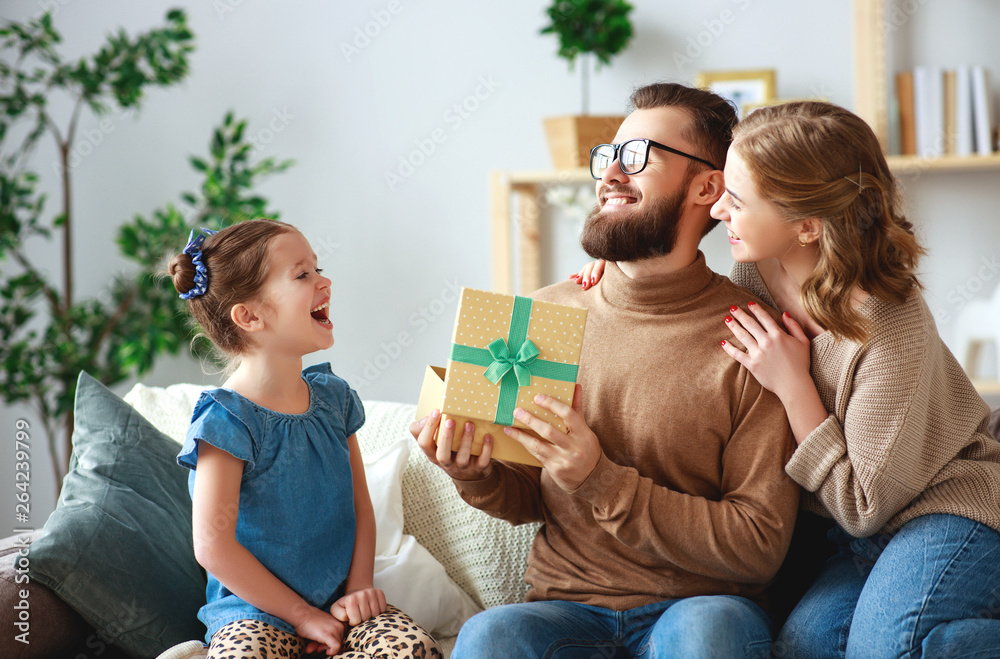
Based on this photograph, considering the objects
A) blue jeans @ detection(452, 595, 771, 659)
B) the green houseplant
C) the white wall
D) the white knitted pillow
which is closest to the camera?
blue jeans @ detection(452, 595, 771, 659)

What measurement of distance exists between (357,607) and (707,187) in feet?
3.24

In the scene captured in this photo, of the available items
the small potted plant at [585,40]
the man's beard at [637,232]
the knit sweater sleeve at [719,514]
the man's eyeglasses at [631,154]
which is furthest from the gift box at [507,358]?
the small potted plant at [585,40]

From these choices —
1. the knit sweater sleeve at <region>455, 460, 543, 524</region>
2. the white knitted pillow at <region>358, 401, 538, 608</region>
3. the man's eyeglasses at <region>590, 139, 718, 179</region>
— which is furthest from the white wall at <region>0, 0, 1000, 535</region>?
the knit sweater sleeve at <region>455, 460, 543, 524</region>

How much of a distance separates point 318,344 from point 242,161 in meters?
1.74

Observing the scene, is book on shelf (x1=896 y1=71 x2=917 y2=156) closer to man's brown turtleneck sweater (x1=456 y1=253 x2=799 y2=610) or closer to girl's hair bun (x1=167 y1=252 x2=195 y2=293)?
man's brown turtleneck sweater (x1=456 y1=253 x2=799 y2=610)

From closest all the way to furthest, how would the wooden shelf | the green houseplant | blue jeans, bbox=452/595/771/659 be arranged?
blue jeans, bbox=452/595/771/659 < the wooden shelf < the green houseplant

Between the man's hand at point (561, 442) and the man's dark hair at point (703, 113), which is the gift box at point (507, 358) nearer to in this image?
the man's hand at point (561, 442)

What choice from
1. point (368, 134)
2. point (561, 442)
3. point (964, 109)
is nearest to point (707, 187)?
point (561, 442)

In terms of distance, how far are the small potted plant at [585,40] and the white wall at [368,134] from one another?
0.73 ft

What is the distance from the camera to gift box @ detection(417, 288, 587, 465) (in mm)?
1277

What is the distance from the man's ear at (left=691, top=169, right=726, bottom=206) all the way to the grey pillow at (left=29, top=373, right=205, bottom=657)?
119 centimetres

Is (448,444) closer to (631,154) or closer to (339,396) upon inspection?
(339,396)

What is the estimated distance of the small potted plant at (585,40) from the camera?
2.86 m

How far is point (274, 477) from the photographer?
1.43 meters
